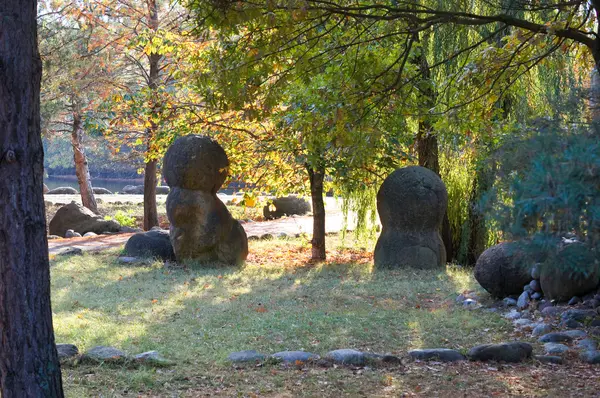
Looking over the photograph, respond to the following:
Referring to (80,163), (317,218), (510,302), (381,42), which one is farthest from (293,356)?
(80,163)

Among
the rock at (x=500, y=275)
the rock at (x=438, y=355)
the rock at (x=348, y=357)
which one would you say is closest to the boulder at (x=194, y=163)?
the rock at (x=500, y=275)

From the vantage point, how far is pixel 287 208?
22.1m

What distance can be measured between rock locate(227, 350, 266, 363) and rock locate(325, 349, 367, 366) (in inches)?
21.6

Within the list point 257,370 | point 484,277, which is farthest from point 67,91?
point 257,370

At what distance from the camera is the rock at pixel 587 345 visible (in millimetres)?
6059

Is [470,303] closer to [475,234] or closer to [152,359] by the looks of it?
[152,359]

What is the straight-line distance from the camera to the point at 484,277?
8.32 meters

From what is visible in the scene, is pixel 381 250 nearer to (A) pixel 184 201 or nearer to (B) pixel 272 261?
(B) pixel 272 261

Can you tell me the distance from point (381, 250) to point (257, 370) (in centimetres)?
624

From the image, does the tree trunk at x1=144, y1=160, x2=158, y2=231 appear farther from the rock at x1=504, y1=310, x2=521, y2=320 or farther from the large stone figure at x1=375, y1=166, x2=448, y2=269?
the rock at x1=504, y1=310, x2=521, y2=320

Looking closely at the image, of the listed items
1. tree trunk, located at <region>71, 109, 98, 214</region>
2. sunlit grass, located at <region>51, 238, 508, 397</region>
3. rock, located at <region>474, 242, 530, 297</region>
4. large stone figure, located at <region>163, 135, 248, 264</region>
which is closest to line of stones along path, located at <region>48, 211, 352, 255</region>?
sunlit grass, located at <region>51, 238, 508, 397</region>

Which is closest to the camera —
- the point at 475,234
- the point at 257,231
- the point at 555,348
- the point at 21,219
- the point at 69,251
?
the point at 21,219

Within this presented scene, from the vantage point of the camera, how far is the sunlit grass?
5.67 metres

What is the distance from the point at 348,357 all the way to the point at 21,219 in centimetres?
294
